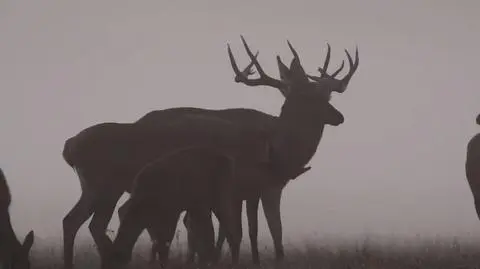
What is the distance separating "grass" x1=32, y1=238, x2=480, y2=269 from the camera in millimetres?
5754

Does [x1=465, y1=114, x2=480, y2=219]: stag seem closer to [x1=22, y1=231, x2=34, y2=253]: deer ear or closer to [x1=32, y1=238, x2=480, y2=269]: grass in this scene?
[x1=32, y1=238, x2=480, y2=269]: grass

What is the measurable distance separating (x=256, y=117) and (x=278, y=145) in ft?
1.70

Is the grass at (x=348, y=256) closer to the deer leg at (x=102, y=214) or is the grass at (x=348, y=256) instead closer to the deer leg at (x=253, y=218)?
the deer leg at (x=253, y=218)

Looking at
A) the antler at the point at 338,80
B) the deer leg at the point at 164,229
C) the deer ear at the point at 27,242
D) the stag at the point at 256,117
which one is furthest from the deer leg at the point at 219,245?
the antler at the point at 338,80

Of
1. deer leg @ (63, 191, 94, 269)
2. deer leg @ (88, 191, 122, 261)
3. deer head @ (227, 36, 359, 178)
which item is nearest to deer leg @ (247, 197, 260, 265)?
deer head @ (227, 36, 359, 178)

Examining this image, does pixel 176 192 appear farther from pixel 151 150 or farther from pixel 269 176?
pixel 269 176

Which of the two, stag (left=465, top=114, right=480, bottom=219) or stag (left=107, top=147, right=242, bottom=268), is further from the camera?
stag (left=465, top=114, right=480, bottom=219)

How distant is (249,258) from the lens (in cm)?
685

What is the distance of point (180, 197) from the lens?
5438 mm

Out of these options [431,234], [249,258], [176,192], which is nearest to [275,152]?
[249,258]

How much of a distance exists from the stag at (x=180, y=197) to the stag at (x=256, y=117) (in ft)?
1.96

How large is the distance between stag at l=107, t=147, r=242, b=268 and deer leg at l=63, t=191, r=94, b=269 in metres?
0.67

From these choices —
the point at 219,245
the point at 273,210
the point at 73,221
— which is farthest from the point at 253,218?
the point at 73,221

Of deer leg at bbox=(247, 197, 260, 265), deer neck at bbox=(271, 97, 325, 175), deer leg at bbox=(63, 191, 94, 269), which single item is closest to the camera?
deer leg at bbox=(63, 191, 94, 269)
